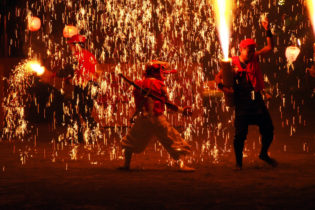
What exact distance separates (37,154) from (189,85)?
464 cm

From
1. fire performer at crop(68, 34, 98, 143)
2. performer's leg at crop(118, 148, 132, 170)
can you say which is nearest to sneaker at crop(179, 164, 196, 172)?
performer's leg at crop(118, 148, 132, 170)

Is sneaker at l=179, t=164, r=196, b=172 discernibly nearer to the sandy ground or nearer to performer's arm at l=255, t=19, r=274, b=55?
the sandy ground

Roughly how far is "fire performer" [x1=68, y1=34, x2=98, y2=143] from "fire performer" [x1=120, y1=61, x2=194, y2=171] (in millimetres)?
2809

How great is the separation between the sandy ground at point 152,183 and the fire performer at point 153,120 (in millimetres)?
295

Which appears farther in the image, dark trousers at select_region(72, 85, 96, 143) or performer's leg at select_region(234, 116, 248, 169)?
dark trousers at select_region(72, 85, 96, 143)

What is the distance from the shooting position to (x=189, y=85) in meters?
12.5

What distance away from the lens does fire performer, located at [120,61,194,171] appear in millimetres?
7008

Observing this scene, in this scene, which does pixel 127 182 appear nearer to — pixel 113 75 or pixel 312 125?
pixel 113 75

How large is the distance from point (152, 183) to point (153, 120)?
42.9 inches

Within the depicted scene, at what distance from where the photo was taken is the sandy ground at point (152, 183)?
5176mm

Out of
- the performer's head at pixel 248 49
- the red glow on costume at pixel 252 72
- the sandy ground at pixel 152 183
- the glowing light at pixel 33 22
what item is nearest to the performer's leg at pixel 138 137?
the sandy ground at pixel 152 183

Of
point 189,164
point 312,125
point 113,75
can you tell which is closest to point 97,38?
point 113,75

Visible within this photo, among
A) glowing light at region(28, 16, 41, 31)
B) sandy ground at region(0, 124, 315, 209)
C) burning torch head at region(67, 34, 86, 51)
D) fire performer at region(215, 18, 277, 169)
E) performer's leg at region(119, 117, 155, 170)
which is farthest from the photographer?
glowing light at region(28, 16, 41, 31)

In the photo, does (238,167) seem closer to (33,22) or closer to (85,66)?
(85,66)
